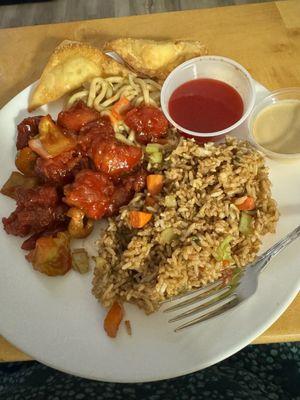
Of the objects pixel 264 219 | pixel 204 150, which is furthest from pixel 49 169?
pixel 264 219

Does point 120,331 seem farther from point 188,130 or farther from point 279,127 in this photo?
point 279,127

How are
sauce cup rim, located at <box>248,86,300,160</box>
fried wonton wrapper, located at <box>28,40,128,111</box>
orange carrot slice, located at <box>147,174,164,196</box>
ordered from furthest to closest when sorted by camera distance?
fried wonton wrapper, located at <box>28,40,128,111</box> → sauce cup rim, located at <box>248,86,300,160</box> → orange carrot slice, located at <box>147,174,164,196</box>

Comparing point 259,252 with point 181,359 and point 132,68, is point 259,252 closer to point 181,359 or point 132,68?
point 181,359

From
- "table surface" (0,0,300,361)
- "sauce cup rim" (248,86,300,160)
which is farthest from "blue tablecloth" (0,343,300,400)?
"table surface" (0,0,300,361)

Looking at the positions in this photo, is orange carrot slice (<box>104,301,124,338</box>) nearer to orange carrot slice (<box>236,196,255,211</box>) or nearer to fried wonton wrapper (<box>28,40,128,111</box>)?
orange carrot slice (<box>236,196,255,211</box>)

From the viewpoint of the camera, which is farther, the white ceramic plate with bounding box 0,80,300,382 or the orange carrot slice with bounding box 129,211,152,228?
the orange carrot slice with bounding box 129,211,152,228

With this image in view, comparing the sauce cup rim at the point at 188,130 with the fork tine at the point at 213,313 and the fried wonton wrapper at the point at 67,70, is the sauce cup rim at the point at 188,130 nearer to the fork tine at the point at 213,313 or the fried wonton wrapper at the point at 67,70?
the fried wonton wrapper at the point at 67,70

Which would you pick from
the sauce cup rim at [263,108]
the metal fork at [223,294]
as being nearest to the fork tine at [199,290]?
→ the metal fork at [223,294]
